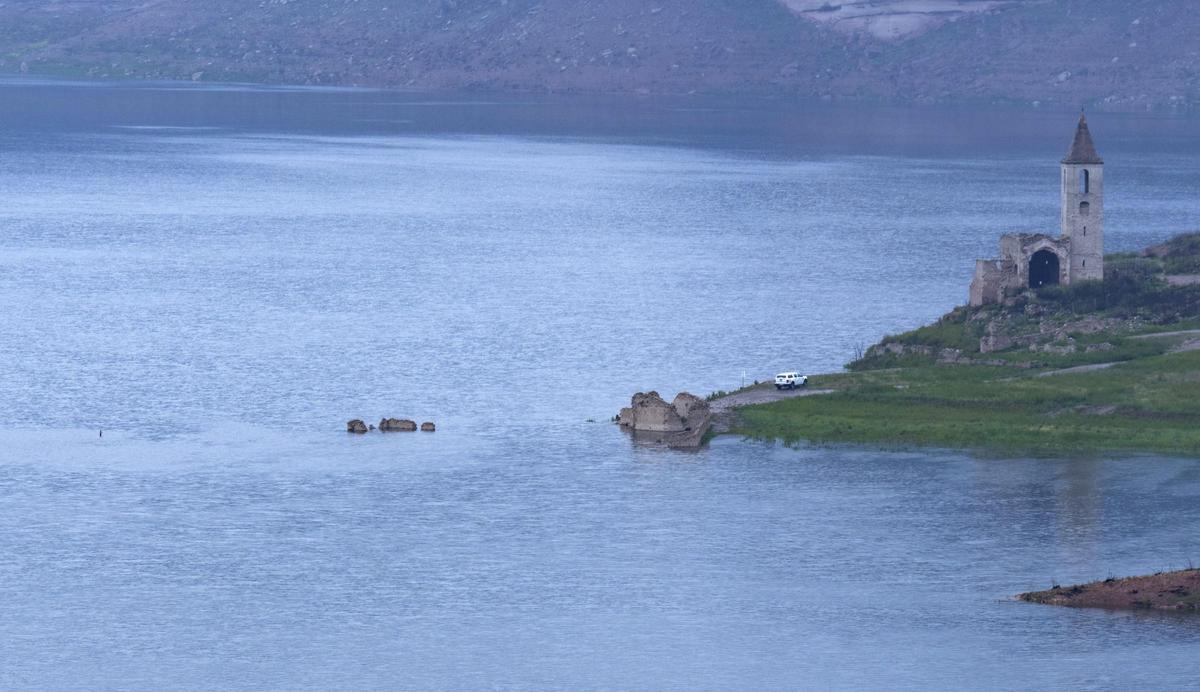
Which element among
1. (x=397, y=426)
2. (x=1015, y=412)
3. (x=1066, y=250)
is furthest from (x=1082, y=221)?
(x=397, y=426)

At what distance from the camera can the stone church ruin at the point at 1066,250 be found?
103 m

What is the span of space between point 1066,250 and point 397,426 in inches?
1130

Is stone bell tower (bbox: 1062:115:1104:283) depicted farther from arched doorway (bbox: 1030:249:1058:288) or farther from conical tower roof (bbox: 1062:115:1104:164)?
arched doorway (bbox: 1030:249:1058:288)

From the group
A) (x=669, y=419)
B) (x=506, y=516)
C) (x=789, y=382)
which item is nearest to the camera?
(x=506, y=516)

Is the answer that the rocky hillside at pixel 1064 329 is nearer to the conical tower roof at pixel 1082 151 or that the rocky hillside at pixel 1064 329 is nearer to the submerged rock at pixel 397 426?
the conical tower roof at pixel 1082 151

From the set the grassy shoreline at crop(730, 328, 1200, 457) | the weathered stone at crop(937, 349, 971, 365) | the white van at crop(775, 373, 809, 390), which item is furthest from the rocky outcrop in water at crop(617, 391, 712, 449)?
the weathered stone at crop(937, 349, 971, 365)

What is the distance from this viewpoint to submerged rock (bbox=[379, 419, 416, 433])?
→ 91.9 m

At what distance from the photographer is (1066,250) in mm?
103438

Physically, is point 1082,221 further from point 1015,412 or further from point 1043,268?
point 1015,412

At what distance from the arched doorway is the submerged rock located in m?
27.1

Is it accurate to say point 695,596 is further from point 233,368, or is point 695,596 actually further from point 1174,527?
point 233,368

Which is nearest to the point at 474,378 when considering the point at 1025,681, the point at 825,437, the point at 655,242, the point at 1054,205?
the point at 825,437

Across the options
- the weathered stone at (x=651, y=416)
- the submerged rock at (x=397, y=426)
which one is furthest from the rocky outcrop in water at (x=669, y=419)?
the submerged rock at (x=397, y=426)

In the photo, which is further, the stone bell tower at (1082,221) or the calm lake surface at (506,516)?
the stone bell tower at (1082,221)
